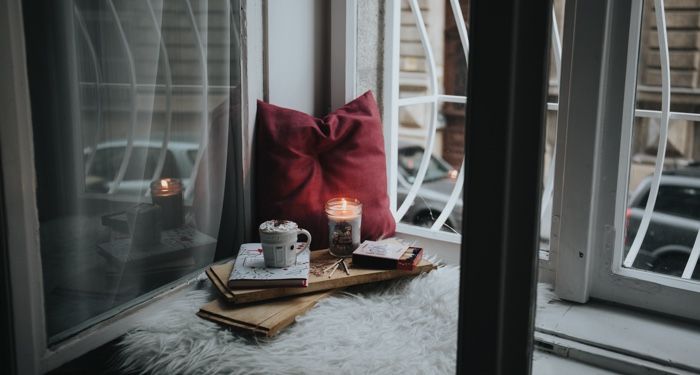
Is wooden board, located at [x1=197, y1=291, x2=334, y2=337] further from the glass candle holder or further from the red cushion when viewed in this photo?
the red cushion

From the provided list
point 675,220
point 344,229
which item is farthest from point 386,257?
point 675,220

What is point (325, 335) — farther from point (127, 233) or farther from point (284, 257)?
point (127, 233)

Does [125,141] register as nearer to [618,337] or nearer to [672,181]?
[618,337]

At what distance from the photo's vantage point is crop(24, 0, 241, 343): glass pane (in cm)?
111

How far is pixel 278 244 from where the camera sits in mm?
1366

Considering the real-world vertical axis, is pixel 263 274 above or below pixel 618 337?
above

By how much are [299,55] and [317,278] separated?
69 centimetres

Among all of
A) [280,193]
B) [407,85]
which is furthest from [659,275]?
[407,85]

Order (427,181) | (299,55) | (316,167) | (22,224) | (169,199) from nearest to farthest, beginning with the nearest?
(22,224)
(169,199)
(316,167)
(299,55)
(427,181)

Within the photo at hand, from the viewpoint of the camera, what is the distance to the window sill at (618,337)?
1206 mm

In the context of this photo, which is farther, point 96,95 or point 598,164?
point 598,164

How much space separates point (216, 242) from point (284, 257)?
25 cm

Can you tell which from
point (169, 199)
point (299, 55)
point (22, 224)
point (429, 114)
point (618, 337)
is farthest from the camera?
point (429, 114)

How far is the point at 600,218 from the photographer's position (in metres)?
1.41
